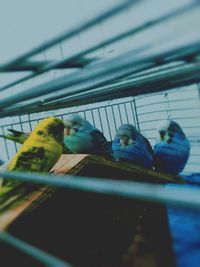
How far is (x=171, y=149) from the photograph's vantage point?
1.82m

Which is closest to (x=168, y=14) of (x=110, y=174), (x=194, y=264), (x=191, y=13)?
(x=191, y=13)

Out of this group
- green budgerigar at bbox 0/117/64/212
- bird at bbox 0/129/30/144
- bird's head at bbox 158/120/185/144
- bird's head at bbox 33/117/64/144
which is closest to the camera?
green budgerigar at bbox 0/117/64/212

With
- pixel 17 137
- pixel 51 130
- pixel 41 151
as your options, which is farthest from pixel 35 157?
pixel 17 137

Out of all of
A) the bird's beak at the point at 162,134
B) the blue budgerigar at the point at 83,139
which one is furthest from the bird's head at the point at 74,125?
the bird's beak at the point at 162,134

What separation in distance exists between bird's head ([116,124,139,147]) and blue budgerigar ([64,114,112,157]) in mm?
95

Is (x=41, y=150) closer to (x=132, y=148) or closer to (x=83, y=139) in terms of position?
(x=83, y=139)

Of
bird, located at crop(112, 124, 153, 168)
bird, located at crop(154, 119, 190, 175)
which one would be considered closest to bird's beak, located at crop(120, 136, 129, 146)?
bird, located at crop(112, 124, 153, 168)

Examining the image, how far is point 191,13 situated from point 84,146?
135 centimetres

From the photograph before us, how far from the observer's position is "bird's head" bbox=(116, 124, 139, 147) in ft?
5.92

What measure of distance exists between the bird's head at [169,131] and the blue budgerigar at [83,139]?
0.31 meters

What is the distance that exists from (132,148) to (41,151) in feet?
2.13

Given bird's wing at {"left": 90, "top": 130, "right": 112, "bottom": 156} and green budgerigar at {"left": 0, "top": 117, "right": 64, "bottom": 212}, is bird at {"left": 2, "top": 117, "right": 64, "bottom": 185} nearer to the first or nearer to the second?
green budgerigar at {"left": 0, "top": 117, "right": 64, "bottom": 212}

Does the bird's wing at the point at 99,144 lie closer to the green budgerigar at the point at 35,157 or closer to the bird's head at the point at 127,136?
the bird's head at the point at 127,136

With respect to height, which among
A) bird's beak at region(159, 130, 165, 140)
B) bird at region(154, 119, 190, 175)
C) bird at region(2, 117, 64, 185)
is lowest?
bird at region(154, 119, 190, 175)
